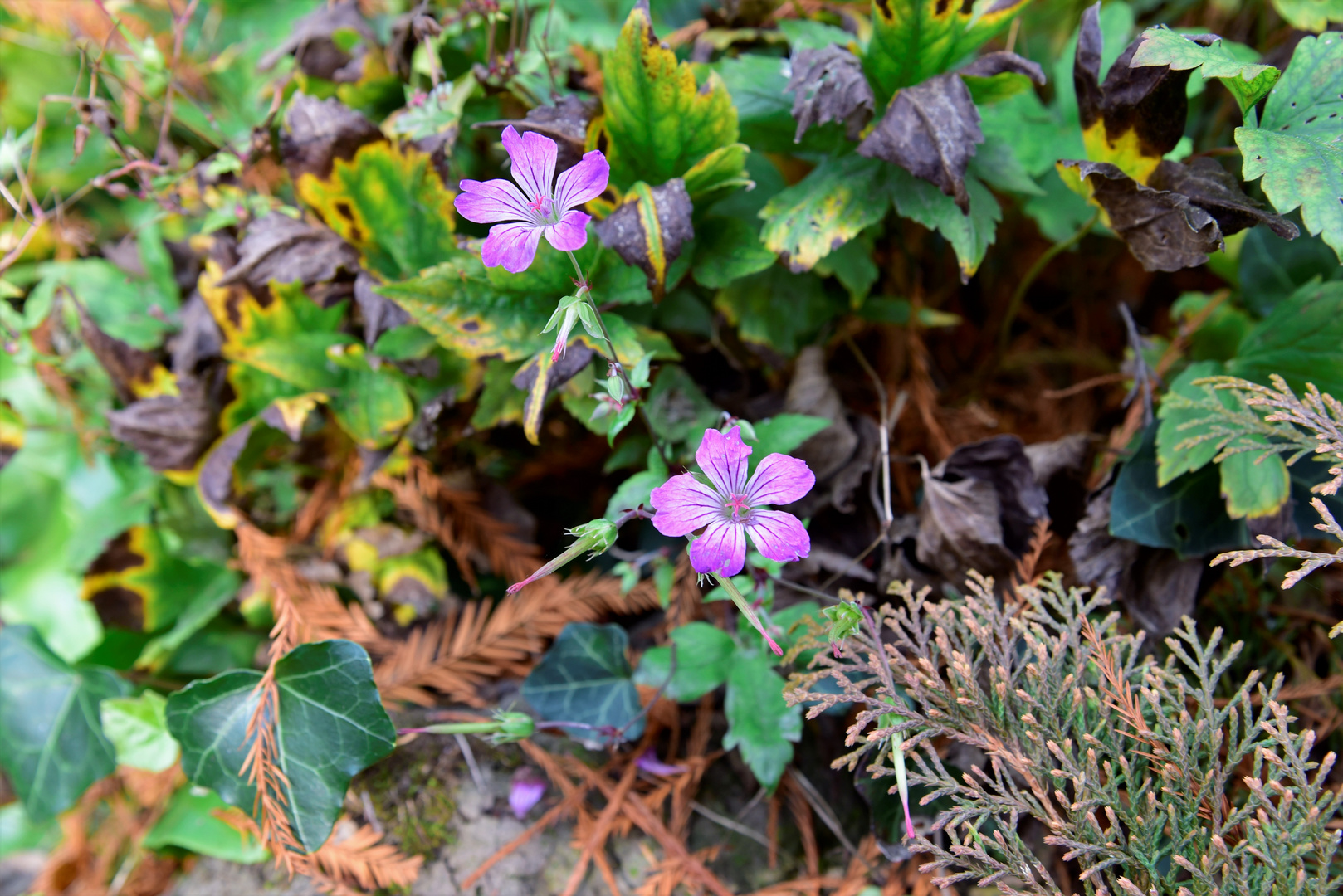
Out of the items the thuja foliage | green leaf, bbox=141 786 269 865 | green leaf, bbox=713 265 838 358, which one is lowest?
green leaf, bbox=141 786 269 865

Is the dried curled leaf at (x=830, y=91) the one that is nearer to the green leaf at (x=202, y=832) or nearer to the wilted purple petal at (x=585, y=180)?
the wilted purple petal at (x=585, y=180)

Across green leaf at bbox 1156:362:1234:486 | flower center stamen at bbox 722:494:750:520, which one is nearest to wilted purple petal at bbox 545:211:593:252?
flower center stamen at bbox 722:494:750:520

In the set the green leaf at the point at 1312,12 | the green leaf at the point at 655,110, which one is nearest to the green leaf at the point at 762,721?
the green leaf at the point at 655,110

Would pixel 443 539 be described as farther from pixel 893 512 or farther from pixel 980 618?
pixel 980 618

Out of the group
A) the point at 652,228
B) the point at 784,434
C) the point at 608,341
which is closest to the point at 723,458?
the point at 608,341

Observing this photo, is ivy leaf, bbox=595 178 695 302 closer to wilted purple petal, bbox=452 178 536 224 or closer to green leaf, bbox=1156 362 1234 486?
wilted purple petal, bbox=452 178 536 224

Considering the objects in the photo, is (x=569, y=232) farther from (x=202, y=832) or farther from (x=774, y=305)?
(x=202, y=832)
